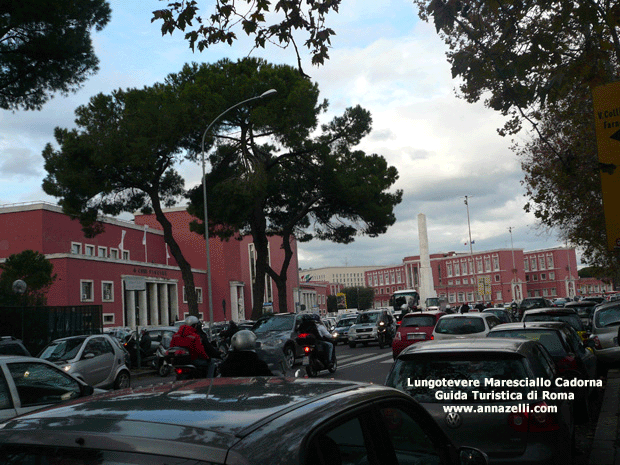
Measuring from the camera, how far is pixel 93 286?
44938mm

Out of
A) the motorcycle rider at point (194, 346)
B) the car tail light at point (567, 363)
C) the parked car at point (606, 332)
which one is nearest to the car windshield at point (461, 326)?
the parked car at point (606, 332)

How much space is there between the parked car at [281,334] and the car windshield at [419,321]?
3346 millimetres

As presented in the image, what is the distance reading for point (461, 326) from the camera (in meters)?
15.4

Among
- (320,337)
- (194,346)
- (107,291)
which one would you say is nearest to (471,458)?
(194,346)

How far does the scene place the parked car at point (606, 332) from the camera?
14828 mm

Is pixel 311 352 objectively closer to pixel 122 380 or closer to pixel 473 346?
pixel 122 380

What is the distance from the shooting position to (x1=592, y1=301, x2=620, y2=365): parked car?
1483 cm

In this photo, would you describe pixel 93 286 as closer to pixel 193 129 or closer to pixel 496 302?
pixel 193 129

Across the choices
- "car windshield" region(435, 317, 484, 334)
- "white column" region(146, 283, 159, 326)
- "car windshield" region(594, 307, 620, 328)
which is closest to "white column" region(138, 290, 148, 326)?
"white column" region(146, 283, 159, 326)

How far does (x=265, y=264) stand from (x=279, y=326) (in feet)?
50.6

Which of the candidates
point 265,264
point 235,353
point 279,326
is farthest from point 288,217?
point 235,353

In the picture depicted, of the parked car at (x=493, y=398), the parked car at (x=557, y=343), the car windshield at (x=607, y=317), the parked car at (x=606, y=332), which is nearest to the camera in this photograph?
the parked car at (x=493, y=398)

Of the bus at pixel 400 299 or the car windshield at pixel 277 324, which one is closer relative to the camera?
the car windshield at pixel 277 324

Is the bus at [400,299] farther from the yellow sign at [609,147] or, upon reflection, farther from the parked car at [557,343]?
the yellow sign at [609,147]
